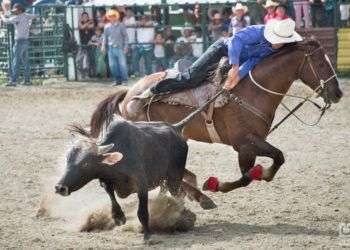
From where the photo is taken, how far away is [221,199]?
909 centimetres

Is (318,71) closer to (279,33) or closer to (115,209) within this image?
(279,33)

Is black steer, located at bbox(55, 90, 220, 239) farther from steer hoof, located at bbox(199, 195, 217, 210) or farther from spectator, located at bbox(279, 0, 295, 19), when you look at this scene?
spectator, located at bbox(279, 0, 295, 19)

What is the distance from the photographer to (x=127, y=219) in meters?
7.95

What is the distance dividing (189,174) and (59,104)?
8.78m

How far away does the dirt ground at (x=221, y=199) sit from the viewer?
288 inches

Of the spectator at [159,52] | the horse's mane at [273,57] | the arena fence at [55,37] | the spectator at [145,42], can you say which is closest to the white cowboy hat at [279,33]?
the horse's mane at [273,57]

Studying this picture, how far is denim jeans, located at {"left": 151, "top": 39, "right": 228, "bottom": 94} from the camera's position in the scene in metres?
8.77

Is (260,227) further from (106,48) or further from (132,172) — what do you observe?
(106,48)

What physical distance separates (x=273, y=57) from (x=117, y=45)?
11.5 m

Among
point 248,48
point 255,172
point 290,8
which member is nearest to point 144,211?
point 255,172

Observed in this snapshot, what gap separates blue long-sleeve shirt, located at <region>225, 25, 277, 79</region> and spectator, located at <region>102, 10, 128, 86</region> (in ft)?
36.9

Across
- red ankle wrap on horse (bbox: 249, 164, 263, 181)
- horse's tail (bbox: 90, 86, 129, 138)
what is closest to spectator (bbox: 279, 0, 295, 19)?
horse's tail (bbox: 90, 86, 129, 138)

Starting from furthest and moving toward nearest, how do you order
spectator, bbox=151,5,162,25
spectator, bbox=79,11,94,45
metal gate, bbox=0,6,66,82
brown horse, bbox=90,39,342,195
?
1. metal gate, bbox=0,6,66,82
2. spectator, bbox=79,11,94,45
3. spectator, bbox=151,5,162,25
4. brown horse, bbox=90,39,342,195

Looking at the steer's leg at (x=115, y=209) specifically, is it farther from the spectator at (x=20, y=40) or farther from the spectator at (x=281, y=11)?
the spectator at (x=20, y=40)
